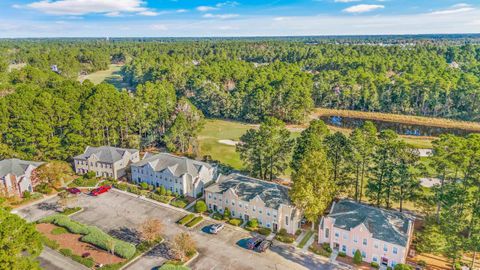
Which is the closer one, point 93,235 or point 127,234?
point 93,235

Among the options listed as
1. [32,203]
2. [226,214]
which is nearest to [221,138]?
[226,214]

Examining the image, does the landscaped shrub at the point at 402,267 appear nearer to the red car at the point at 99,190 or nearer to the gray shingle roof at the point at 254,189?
the gray shingle roof at the point at 254,189

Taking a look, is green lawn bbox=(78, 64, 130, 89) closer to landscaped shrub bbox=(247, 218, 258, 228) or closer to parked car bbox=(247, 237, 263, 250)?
landscaped shrub bbox=(247, 218, 258, 228)

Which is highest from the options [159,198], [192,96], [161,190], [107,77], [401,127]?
[107,77]

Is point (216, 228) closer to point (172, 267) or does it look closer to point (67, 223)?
point (172, 267)

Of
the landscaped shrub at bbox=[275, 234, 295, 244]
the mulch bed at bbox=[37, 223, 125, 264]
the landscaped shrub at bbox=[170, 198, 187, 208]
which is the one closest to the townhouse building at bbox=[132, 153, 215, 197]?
the landscaped shrub at bbox=[170, 198, 187, 208]

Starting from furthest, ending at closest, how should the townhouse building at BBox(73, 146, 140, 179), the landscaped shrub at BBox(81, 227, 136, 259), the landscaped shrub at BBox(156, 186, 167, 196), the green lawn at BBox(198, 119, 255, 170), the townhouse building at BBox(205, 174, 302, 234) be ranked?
1. the green lawn at BBox(198, 119, 255, 170)
2. the townhouse building at BBox(73, 146, 140, 179)
3. the landscaped shrub at BBox(156, 186, 167, 196)
4. the townhouse building at BBox(205, 174, 302, 234)
5. the landscaped shrub at BBox(81, 227, 136, 259)

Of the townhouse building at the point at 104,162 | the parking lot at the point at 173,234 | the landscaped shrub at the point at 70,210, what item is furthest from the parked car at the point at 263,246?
the townhouse building at the point at 104,162
